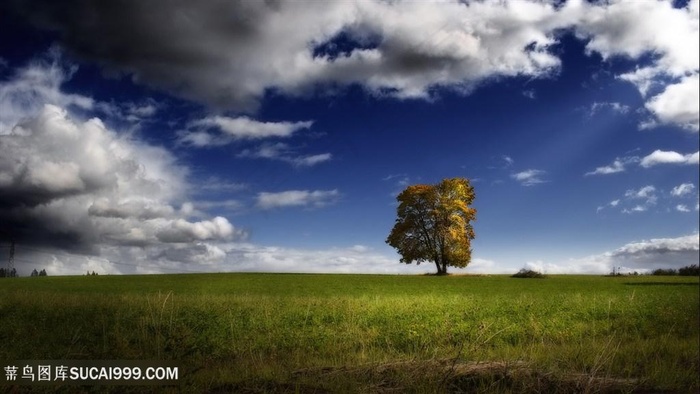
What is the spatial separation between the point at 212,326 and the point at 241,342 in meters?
2.51

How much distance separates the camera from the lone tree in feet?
189

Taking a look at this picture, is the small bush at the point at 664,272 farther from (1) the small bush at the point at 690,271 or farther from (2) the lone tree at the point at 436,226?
(2) the lone tree at the point at 436,226

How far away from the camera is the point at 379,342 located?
14.9 metres

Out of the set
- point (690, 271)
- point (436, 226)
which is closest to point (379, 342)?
point (436, 226)

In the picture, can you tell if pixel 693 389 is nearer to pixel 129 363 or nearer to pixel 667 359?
pixel 667 359

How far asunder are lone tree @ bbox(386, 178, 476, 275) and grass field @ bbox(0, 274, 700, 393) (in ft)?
105

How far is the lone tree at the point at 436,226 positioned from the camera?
57.6 m

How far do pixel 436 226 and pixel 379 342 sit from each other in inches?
1711

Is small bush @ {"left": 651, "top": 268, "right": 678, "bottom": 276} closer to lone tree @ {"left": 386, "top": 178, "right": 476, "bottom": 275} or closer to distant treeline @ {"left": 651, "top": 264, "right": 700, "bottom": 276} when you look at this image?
distant treeline @ {"left": 651, "top": 264, "right": 700, "bottom": 276}

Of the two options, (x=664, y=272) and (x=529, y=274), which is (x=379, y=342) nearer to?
(x=529, y=274)

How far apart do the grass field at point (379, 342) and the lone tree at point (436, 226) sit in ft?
105

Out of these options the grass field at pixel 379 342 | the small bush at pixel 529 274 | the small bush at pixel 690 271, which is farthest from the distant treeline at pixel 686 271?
the grass field at pixel 379 342

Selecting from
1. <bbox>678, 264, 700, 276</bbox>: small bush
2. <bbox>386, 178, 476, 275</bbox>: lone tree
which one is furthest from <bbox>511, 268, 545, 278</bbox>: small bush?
<bbox>678, 264, 700, 276</bbox>: small bush

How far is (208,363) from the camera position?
1205 centimetres
